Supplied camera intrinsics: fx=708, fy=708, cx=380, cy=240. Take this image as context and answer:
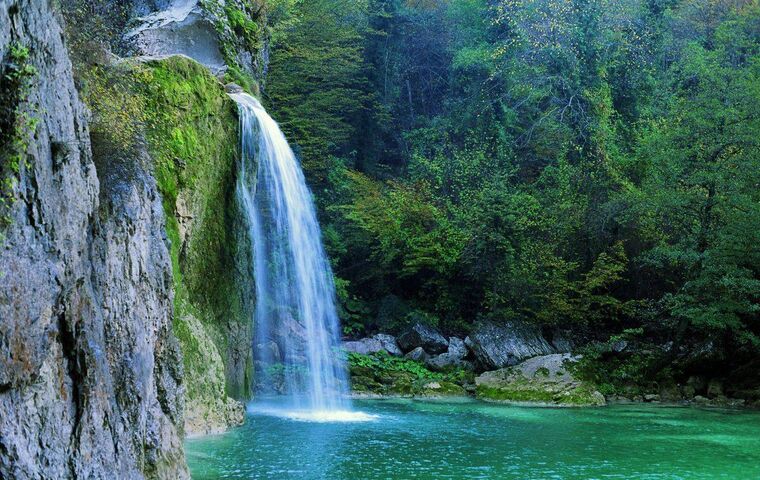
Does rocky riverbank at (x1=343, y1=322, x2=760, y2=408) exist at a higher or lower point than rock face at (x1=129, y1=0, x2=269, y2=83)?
lower

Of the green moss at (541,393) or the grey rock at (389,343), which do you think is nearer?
the green moss at (541,393)

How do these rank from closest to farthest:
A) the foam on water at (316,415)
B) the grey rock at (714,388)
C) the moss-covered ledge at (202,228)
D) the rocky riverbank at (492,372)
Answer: the moss-covered ledge at (202,228) → the foam on water at (316,415) → the rocky riverbank at (492,372) → the grey rock at (714,388)

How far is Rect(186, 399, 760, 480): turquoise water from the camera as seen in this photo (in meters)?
8.77

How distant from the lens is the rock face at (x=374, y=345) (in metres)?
19.9

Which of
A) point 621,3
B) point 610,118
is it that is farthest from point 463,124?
point 621,3

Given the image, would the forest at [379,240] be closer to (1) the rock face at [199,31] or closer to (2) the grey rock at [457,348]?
(1) the rock face at [199,31]

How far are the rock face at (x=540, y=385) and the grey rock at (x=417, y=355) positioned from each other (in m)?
2.11

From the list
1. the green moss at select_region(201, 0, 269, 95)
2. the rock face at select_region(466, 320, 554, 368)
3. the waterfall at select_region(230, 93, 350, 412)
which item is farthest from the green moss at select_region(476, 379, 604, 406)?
the green moss at select_region(201, 0, 269, 95)

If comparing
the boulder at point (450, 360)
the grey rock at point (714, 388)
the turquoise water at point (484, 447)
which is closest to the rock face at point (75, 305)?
the turquoise water at point (484, 447)

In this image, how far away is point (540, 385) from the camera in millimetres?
17094

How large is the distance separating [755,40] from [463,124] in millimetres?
10055

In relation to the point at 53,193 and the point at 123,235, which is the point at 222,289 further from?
the point at 53,193

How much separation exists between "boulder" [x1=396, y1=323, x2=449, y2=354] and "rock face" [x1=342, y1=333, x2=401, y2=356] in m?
0.27

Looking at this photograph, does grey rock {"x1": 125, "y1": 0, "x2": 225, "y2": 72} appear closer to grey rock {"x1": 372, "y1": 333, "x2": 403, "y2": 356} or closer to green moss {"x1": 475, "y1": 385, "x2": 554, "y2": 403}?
grey rock {"x1": 372, "y1": 333, "x2": 403, "y2": 356}
